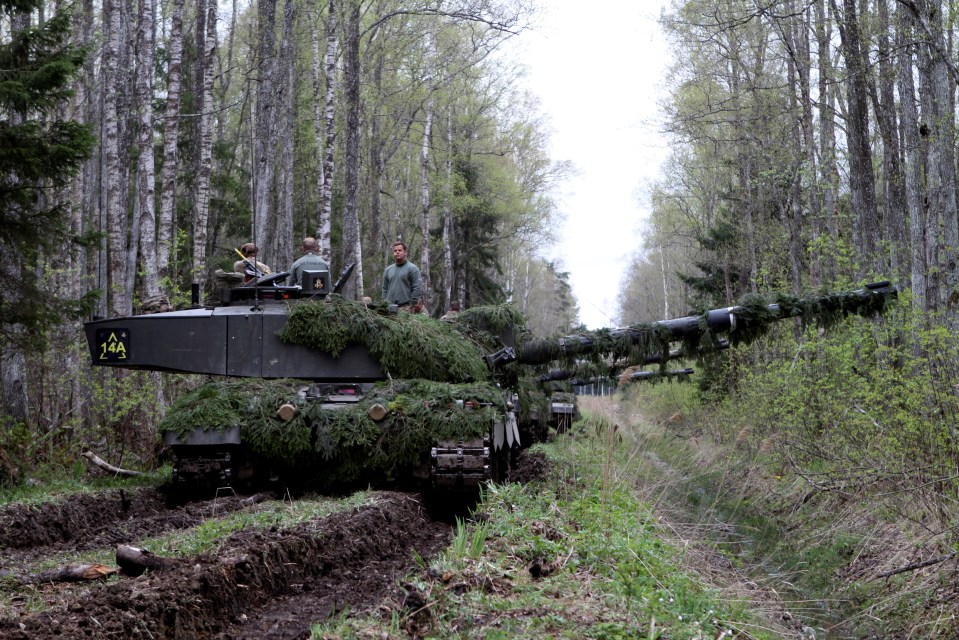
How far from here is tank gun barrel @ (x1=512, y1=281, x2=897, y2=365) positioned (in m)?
10.7

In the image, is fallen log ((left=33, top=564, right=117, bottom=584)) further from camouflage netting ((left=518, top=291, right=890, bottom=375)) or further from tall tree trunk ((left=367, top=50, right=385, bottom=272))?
tall tree trunk ((left=367, top=50, right=385, bottom=272))

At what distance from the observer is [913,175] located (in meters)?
11.0

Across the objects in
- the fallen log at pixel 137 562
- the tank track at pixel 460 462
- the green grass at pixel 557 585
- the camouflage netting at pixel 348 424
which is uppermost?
the camouflage netting at pixel 348 424

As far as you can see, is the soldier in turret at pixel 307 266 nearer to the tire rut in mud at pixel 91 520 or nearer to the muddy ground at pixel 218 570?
the tire rut in mud at pixel 91 520

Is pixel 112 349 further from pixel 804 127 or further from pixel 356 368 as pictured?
pixel 804 127

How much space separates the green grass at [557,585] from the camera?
462 cm

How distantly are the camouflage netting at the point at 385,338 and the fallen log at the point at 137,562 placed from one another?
418cm

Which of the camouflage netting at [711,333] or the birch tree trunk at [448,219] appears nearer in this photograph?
the camouflage netting at [711,333]

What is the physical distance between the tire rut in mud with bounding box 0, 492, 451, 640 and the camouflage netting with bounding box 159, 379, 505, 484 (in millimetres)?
1135

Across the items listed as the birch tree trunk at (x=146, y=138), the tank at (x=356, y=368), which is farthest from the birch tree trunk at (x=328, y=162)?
the tank at (x=356, y=368)

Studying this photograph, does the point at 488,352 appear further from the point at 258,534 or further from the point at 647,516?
the point at 258,534

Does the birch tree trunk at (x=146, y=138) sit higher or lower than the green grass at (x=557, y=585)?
higher

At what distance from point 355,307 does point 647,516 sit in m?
3.51

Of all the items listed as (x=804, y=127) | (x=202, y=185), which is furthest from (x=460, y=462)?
(x=804, y=127)
